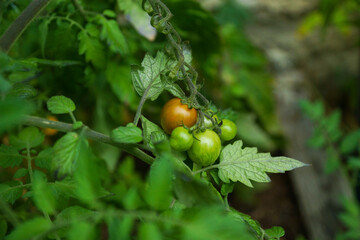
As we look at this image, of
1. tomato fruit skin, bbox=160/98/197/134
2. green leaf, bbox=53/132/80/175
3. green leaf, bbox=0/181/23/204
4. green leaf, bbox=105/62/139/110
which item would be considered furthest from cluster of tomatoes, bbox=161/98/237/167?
green leaf, bbox=105/62/139/110

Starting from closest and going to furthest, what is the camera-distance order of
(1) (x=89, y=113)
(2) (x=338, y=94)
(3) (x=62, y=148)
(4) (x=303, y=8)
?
(3) (x=62, y=148) < (1) (x=89, y=113) < (2) (x=338, y=94) < (4) (x=303, y=8)

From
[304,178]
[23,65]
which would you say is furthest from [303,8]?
[23,65]

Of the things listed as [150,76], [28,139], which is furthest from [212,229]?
[28,139]

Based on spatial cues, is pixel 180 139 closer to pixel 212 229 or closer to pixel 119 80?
pixel 212 229

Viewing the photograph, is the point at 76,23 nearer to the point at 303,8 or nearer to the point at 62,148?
the point at 62,148

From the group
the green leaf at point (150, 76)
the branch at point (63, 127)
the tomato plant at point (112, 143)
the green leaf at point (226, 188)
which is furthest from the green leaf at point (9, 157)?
the green leaf at point (226, 188)

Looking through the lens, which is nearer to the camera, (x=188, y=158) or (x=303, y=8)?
(x=188, y=158)
